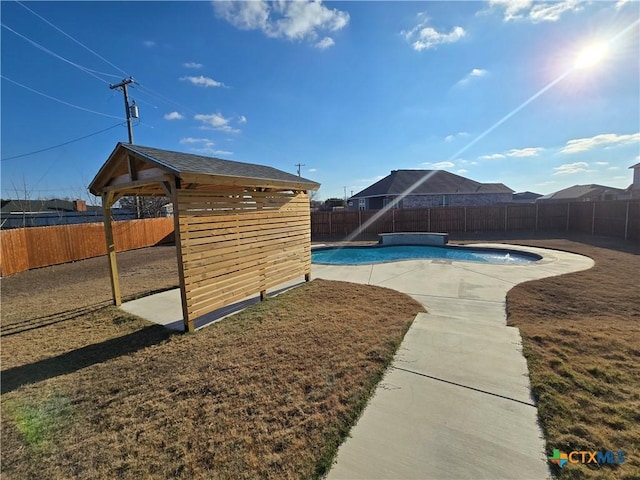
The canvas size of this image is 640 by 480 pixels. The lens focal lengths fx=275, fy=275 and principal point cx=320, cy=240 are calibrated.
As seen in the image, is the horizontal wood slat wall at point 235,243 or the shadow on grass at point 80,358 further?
the horizontal wood slat wall at point 235,243

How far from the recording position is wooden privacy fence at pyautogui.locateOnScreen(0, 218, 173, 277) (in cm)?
1003

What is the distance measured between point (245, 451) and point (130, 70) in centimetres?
1923

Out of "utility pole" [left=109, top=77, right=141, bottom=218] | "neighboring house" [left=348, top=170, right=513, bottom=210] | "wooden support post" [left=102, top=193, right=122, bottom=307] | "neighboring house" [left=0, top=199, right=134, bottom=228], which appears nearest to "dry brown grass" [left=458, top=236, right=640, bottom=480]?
"wooden support post" [left=102, top=193, right=122, bottom=307]

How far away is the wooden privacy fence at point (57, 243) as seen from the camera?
10031 millimetres

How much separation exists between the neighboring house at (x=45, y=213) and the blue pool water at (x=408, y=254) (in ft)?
57.7

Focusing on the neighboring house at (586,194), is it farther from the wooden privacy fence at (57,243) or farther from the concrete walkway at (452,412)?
the wooden privacy fence at (57,243)

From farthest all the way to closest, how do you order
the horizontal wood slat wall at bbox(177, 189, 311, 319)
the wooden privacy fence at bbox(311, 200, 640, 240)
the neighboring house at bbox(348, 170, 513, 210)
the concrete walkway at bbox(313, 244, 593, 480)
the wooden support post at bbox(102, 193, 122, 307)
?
1. the neighboring house at bbox(348, 170, 513, 210)
2. the wooden privacy fence at bbox(311, 200, 640, 240)
3. the wooden support post at bbox(102, 193, 122, 307)
4. the horizontal wood slat wall at bbox(177, 189, 311, 319)
5. the concrete walkway at bbox(313, 244, 593, 480)

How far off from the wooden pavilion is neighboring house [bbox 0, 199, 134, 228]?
55.1ft

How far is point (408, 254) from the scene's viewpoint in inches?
497

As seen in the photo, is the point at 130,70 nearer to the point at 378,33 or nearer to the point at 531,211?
the point at 378,33

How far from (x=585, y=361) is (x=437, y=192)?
22.5 metres

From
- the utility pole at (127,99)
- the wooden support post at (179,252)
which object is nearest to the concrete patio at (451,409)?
the wooden support post at (179,252)

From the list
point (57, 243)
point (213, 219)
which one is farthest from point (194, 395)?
point (57, 243)

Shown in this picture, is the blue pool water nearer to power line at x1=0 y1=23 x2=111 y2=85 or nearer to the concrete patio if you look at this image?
the concrete patio
